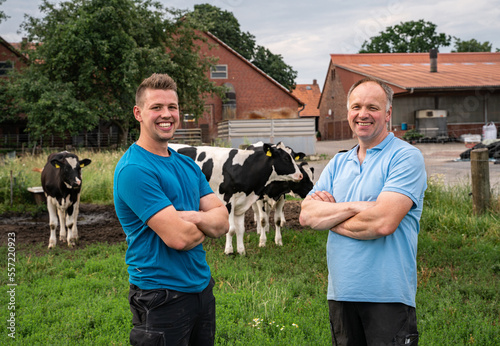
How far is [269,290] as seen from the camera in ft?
17.2

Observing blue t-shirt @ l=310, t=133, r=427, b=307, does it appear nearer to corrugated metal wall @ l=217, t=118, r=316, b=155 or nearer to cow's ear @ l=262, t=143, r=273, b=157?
cow's ear @ l=262, t=143, r=273, b=157

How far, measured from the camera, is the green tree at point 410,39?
58.7 meters

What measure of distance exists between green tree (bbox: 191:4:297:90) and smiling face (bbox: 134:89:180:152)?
39.9m

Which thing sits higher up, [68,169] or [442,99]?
[442,99]

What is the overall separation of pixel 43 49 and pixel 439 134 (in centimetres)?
2409

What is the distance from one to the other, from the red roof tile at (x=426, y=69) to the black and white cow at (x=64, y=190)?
23420 mm

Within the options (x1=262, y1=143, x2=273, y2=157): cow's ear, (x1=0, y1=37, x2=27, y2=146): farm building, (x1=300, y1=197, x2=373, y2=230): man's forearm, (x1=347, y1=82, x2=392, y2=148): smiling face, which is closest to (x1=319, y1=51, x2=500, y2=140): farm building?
(x1=262, y1=143, x2=273, y2=157): cow's ear

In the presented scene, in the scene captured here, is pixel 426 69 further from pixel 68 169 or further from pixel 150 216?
pixel 150 216

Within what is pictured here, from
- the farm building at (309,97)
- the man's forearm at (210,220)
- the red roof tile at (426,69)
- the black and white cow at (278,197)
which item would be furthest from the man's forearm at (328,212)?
the farm building at (309,97)

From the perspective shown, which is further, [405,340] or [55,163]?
[55,163]

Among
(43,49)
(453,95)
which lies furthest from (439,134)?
(43,49)

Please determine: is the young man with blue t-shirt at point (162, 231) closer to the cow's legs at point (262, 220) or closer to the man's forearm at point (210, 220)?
the man's forearm at point (210, 220)

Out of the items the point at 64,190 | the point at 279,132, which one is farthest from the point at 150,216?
the point at 279,132

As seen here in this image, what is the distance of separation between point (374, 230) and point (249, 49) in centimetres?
4278
